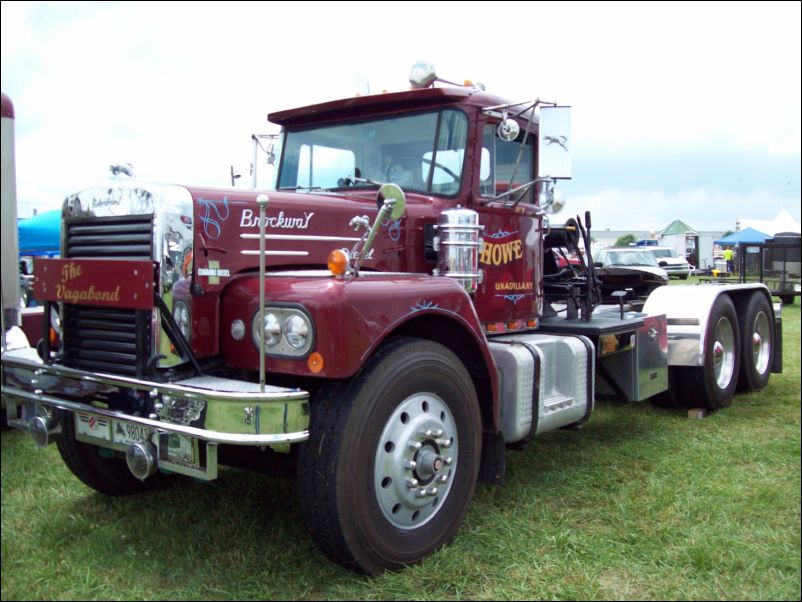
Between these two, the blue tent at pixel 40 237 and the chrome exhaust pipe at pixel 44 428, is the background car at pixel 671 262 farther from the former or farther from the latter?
the blue tent at pixel 40 237

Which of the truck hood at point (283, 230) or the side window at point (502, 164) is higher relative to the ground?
the side window at point (502, 164)

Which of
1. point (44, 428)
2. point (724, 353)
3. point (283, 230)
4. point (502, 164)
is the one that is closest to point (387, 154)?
point (502, 164)

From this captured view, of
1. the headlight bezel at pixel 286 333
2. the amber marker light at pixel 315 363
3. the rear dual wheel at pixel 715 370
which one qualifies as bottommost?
the rear dual wheel at pixel 715 370

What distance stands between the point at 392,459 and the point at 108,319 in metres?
1.54

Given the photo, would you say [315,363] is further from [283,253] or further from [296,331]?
[283,253]

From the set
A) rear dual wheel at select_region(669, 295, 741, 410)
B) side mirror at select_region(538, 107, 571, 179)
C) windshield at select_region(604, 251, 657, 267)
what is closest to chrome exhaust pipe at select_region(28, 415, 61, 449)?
side mirror at select_region(538, 107, 571, 179)

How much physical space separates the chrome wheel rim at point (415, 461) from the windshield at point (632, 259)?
4794 mm

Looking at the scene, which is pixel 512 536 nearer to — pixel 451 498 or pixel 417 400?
pixel 451 498

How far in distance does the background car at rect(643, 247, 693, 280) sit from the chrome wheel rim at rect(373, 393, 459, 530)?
5.09 m

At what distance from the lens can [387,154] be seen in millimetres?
4801

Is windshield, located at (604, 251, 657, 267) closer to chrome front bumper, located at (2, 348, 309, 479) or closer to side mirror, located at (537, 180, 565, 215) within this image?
side mirror, located at (537, 180, 565, 215)

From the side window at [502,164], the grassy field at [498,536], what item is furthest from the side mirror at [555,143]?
the grassy field at [498,536]

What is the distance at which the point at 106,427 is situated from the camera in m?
3.46

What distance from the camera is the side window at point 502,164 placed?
4793 mm
